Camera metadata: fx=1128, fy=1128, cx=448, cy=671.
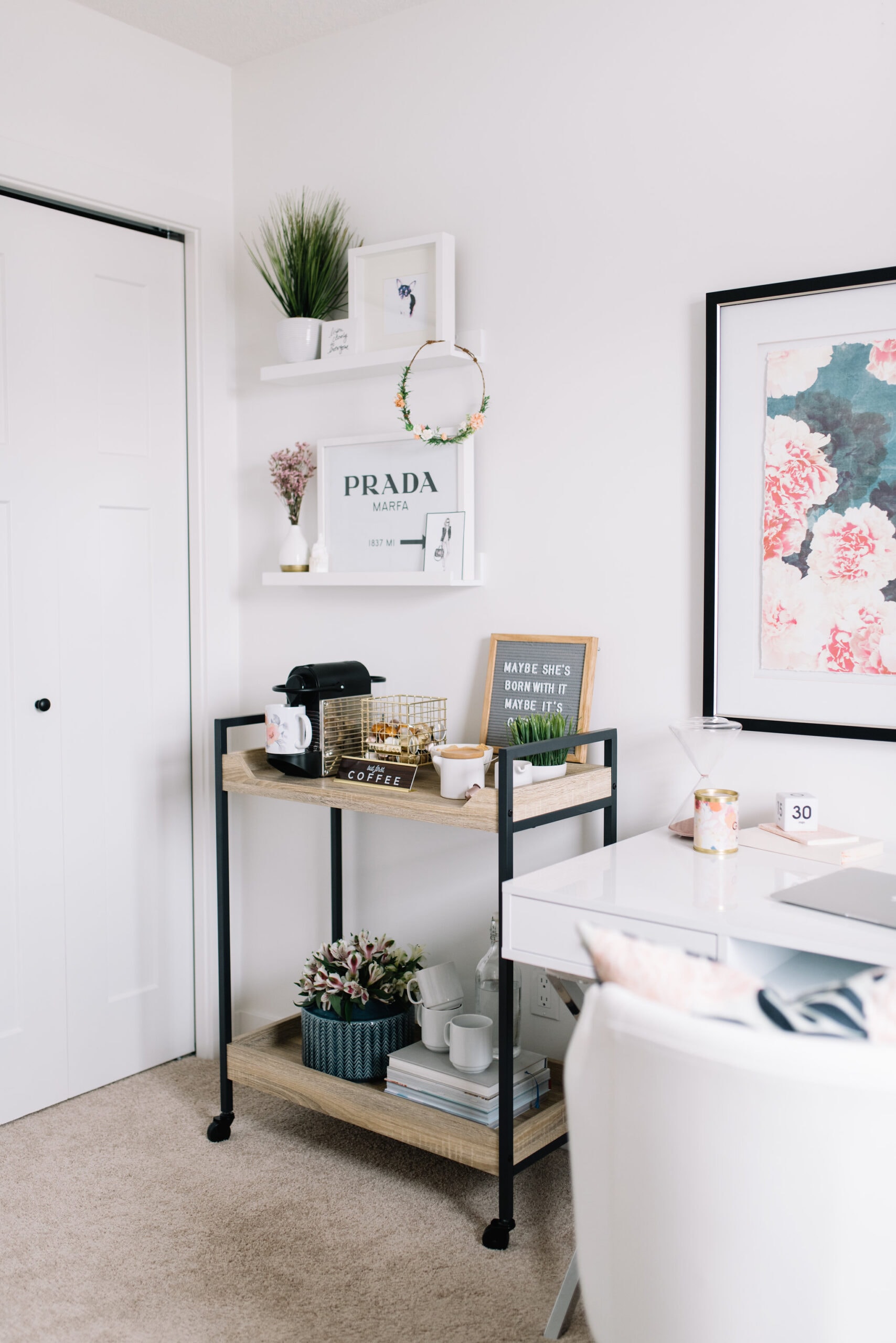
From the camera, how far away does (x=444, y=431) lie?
8.32 ft

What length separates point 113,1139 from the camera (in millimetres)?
2490

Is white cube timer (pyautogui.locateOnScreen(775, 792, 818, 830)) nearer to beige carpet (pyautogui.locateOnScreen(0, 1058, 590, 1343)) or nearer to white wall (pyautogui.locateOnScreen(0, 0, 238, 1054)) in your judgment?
beige carpet (pyautogui.locateOnScreen(0, 1058, 590, 1343))

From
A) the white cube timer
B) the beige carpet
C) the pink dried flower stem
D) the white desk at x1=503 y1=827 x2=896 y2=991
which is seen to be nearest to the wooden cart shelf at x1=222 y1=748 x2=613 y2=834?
the white desk at x1=503 y1=827 x2=896 y2=991

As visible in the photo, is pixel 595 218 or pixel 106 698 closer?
pixel 595 218

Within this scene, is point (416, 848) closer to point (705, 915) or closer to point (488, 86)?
point (705, 915)

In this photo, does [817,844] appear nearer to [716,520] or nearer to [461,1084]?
[716,520]

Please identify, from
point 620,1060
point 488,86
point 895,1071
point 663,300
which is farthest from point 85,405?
point 895,1071

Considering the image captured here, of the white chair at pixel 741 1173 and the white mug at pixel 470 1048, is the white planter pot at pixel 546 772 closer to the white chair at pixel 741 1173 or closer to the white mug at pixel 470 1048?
the white mug at pixel 470 1048

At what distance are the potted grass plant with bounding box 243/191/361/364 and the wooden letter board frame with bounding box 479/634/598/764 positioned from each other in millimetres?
842

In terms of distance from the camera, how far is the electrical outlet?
8.07 ft

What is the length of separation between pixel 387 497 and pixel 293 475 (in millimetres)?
260

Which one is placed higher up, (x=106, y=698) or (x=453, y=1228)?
(x=106, y=698)

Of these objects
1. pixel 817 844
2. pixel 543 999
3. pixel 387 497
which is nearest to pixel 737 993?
pixel 817 844

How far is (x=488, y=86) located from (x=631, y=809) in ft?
5.21
